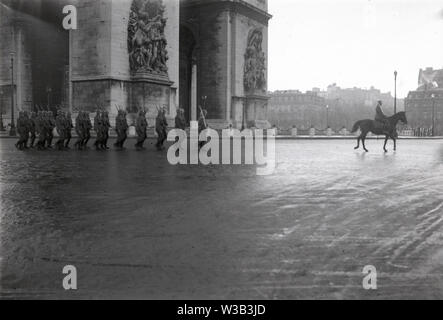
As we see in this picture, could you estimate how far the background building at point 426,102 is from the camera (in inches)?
4215

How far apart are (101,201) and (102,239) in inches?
95.9

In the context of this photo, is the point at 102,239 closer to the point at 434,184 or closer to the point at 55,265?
the point at 55,265

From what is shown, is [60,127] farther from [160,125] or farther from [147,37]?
[147,37]

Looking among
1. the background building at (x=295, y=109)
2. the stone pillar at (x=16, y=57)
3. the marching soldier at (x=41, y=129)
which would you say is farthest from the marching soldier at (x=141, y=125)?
the background building at (x=295, y=109)

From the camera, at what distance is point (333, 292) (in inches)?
149

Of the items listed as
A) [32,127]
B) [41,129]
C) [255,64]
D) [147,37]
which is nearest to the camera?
[41,129]

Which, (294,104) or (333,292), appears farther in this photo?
(294,104)

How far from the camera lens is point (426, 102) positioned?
110m

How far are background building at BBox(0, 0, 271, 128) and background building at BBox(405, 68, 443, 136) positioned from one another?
77263 millimetres

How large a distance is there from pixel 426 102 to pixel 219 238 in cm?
11254

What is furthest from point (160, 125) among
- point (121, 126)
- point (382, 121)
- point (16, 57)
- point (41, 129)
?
point (16, 57)

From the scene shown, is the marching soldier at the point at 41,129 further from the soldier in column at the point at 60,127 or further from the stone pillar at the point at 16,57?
the stone pillar at the point at 16,57

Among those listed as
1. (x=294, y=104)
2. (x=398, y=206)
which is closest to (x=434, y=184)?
(x=398, y=206)

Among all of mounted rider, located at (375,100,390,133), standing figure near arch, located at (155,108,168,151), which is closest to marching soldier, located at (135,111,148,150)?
standing figure near arch, located at (155,108,168,151)
